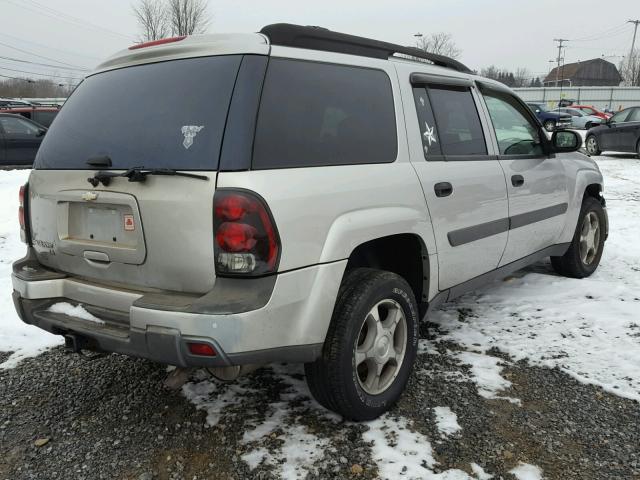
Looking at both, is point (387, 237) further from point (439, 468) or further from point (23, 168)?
point (23, 168)

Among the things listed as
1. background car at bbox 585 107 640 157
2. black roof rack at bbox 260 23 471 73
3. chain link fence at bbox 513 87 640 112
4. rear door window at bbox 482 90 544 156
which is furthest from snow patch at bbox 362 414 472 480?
chain link fence at bbox 513 87 640 112

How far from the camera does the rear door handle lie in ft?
10.2

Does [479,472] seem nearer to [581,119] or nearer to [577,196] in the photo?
[577,196]

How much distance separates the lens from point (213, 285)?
2.22 m

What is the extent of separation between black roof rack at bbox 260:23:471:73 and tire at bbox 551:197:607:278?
8.36ft

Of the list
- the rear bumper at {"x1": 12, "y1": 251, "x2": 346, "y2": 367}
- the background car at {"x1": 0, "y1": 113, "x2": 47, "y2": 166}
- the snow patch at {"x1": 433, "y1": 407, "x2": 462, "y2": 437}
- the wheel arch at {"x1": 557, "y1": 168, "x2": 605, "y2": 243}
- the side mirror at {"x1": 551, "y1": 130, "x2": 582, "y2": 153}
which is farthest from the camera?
the background car at {"x1": 0, "y1": 113, "x2": 47, "y2": 166}

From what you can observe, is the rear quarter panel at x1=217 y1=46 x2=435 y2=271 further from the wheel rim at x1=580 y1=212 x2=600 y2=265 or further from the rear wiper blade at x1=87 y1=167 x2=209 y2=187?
the wheel rim at x1=580 y1=212 x2=600 y2=265

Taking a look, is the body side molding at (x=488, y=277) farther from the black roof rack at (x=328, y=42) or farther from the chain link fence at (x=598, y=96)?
the chain link fence at (x=598, y=96)

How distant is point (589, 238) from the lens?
518cm

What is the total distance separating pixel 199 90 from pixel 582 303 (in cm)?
354

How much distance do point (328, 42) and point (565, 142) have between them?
8.72ft

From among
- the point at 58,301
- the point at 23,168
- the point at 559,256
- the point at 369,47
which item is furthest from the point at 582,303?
the point at 23,168

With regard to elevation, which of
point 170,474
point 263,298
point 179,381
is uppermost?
point 263,298

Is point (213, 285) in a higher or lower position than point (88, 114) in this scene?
lower
